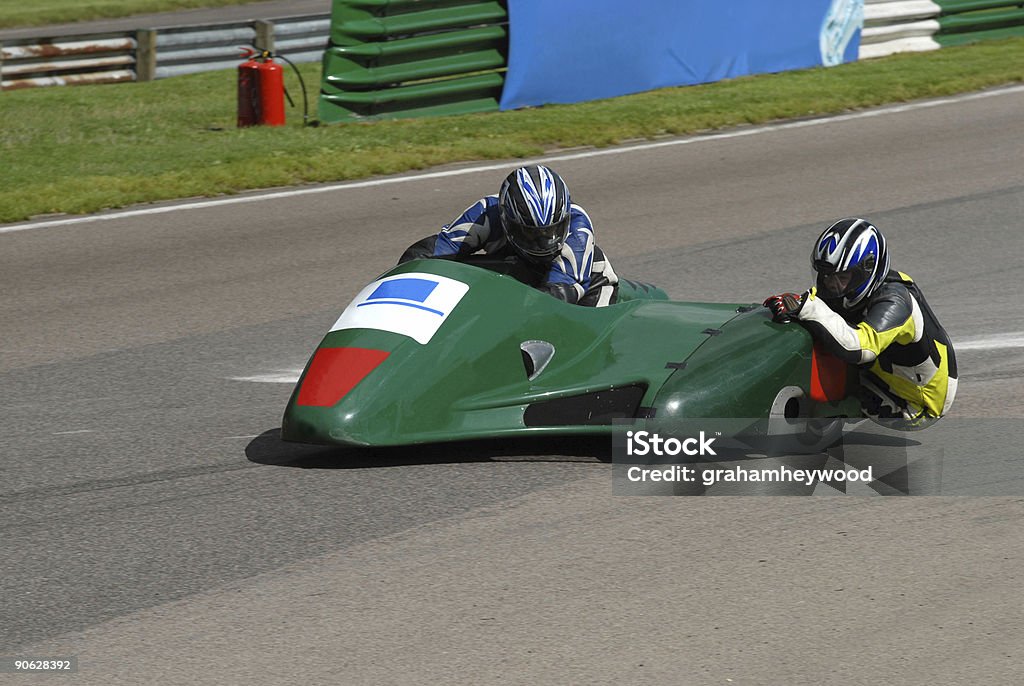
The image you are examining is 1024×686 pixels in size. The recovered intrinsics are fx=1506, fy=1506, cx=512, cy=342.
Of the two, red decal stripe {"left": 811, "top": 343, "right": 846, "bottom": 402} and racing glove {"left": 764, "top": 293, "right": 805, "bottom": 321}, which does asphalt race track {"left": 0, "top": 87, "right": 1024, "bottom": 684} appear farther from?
racing glove {"left": 764, "top": 293, "right": 805, "bottom": 321}

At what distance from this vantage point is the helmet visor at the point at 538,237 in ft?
21.3

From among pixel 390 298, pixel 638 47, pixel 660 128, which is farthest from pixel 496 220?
pixel 638 47

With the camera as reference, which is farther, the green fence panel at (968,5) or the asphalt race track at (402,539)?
the green fence panel at (968,5)

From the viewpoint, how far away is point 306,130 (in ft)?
46.0

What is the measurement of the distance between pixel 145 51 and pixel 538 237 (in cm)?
1466

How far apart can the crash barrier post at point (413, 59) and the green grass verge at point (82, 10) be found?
1525 centimetres

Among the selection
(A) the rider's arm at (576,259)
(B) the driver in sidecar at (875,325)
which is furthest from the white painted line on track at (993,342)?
(A) the rider's arm at (576,259)

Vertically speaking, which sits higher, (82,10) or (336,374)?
(82,10)

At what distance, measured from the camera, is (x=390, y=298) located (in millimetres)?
5969

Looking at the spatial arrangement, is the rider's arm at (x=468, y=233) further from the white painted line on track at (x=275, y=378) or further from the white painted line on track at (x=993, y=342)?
the white painted line on track at (x=993, y=342)

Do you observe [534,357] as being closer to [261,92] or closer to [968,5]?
[261,92]

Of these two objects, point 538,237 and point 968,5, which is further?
point 968,5

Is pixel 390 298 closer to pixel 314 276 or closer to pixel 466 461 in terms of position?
pixel 466 461

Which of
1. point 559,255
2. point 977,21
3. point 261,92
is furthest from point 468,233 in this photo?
point 977,21
